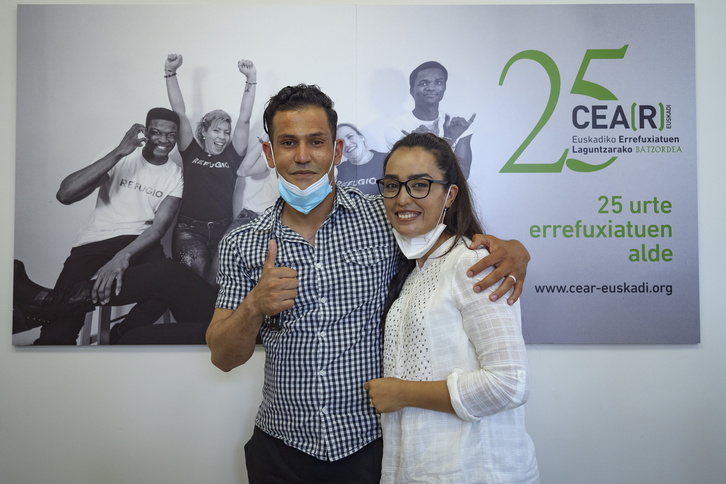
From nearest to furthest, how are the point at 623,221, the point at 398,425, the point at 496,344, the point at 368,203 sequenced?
the point at 496,344, the point at 398,425, the point at 368,203, the point at 623,221

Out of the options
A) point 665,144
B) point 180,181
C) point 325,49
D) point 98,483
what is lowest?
point 98,483

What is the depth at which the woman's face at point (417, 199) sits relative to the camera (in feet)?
4.58

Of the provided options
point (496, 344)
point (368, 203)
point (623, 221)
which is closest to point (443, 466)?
point (496, 344)

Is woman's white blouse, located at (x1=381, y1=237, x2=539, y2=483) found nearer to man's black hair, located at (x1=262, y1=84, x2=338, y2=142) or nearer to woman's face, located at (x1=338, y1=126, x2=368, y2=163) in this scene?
man's black hair, located at (x1=262, y1=84, x2=338, y2=142)

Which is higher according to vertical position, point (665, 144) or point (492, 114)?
point (492, 114)

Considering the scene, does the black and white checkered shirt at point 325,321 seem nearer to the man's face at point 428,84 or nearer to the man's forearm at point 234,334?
the man's forearm at point 234,334

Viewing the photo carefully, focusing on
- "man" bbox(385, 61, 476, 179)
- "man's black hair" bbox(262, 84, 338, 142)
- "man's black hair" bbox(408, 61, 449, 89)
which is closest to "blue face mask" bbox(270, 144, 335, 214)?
"man's black hair" bbox(262, 84, 338, 142)

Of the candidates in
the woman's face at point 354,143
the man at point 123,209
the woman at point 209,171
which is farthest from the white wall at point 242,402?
the woman's face at point 354,143

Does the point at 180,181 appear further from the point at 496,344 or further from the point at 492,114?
the point at 496,344

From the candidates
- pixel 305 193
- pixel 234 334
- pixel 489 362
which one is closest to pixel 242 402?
pixel 234 334

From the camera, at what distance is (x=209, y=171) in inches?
80.2

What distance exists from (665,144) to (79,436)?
271 cm

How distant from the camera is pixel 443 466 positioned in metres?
1.26

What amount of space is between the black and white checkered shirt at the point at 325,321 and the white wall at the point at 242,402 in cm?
56
